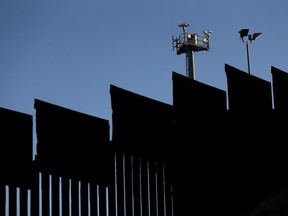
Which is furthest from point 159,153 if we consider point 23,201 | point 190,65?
point 190,65

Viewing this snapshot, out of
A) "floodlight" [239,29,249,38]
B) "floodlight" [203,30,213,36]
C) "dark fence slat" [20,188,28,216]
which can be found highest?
"floodlight" [203,30,213,36]

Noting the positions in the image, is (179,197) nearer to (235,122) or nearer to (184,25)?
(235,122)

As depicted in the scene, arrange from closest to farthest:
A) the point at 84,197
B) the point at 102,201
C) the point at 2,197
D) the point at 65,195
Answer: the point at 2,197 < the point at 65,195 < the point at 84,197 < the point at 102,201

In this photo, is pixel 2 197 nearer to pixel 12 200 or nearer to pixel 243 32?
pixel 12 200

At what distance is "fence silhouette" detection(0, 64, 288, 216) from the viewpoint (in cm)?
1744

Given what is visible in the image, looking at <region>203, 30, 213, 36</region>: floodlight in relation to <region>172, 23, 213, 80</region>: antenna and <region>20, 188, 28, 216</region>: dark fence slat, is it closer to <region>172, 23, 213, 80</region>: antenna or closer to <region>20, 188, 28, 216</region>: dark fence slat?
<region>172, 23, 213, 80</region>: antenna

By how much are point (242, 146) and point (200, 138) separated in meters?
1.32

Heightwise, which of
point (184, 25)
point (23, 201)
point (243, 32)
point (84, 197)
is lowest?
point (23, 201)

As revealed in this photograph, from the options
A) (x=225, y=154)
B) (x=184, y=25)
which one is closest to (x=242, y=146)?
(x=225, y=154)

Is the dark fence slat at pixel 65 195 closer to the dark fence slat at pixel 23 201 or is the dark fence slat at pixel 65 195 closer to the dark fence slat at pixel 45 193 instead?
the dark fence slat at pixel 45 193

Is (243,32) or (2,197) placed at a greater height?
(243,32)

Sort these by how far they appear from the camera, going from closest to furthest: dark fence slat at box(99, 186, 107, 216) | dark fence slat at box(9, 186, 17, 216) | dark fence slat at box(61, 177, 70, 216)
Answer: dark fence slat at box(9, 186, 17, 216)
dark fence slat at box(61, 177, 70, 216)
dark fence slat at box(99, 186, 107, 216)

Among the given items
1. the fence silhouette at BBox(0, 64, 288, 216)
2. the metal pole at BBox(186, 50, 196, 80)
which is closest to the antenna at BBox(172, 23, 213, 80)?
the metal pole at BBox(186, 50, 196, 80)

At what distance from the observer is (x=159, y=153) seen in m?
19.2
